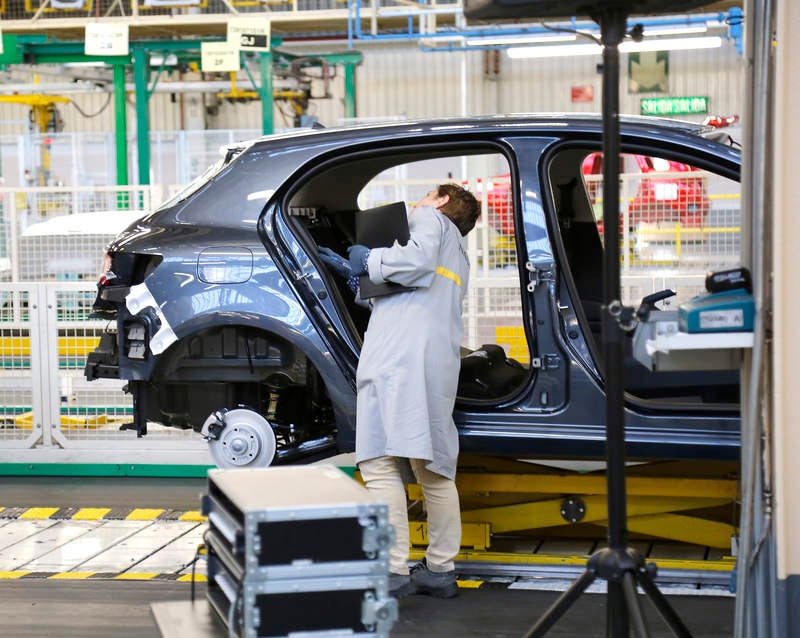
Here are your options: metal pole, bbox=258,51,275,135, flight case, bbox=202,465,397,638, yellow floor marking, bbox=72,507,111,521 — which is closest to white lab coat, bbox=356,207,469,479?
flight case, bbox=202,465,397,638

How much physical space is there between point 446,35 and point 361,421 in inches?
487

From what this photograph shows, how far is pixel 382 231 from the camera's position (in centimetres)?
453

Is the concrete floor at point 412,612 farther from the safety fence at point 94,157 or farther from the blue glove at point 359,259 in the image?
the safety fence at point 94,157

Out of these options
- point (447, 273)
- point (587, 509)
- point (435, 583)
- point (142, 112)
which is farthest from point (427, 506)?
→ point (142, 112)

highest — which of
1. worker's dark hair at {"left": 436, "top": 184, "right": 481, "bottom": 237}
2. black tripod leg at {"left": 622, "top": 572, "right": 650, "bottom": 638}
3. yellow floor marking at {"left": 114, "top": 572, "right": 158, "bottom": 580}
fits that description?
worker's dark hair at {"left": 436, "top": 184, "right": 481, "bottom": 237}

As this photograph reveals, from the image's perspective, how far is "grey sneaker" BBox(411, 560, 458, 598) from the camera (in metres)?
4.59

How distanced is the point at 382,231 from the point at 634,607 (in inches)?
76.5

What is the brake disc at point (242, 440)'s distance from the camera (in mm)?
4785

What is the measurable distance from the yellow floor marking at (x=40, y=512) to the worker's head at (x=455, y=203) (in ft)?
9.40

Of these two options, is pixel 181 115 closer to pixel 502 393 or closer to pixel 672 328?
pixel 502 393

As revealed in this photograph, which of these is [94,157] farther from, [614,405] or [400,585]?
[614,405]

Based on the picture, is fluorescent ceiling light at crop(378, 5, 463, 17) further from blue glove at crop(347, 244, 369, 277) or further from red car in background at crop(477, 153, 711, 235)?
blue glove at crop(347, 244, 369, 277)

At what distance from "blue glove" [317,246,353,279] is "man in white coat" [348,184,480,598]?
0.90 ft

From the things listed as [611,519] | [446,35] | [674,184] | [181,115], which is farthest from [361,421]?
[181,115]
